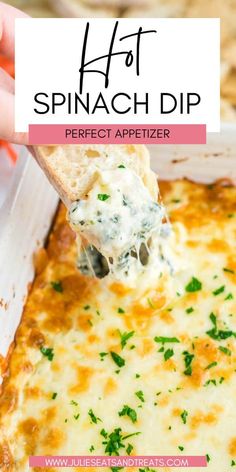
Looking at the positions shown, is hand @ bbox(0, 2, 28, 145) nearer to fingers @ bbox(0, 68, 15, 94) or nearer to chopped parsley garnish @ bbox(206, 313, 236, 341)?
fingers @ bbox(0, 68, 15, 94)

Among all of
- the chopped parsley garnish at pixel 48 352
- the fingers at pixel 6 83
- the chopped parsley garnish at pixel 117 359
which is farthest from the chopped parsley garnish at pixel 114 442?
the fingers at pixel 6 83

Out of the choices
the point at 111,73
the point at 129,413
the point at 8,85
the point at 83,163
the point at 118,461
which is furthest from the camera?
the point at 111,73

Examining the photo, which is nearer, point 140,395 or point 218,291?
point 140,395

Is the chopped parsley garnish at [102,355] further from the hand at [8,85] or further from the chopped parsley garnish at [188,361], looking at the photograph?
the hand at [8,85]

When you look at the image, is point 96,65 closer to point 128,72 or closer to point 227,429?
point 128,72

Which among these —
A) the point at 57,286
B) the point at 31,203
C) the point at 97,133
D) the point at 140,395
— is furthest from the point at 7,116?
the point at 140,395

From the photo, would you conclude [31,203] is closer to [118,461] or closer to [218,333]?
[218,333]

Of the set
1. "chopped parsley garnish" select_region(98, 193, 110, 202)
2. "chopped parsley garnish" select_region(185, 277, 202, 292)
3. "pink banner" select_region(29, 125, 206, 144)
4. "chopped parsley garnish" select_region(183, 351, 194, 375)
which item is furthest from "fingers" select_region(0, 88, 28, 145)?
"chopped parsley garnish" select_region(183, 351, 194, 375)
